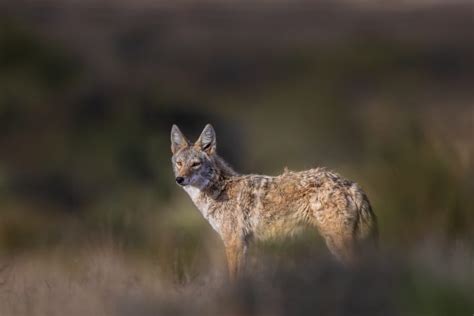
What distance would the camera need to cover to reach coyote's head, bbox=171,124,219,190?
39.0 feet

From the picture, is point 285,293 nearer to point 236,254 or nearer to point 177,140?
point 236,254

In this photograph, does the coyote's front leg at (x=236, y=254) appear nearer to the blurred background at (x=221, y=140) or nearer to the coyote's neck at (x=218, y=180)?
the blurred background at (x=221, y=140)

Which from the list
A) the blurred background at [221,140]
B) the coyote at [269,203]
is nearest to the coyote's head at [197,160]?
the coyote at [269,203]

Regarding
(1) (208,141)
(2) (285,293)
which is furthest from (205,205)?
(2) (285,293)

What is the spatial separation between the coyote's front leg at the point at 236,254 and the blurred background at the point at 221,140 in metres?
0.12

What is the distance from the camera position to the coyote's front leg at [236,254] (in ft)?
36.3

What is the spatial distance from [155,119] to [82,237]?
18766 millimetres

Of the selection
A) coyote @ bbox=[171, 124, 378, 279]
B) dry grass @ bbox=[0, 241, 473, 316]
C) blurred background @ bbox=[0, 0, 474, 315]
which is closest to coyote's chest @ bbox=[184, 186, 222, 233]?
coyote @ bbox=[171, 124, 378, 279]

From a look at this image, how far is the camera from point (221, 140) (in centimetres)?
3012

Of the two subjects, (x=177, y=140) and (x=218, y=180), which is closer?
(x=218, y=180)

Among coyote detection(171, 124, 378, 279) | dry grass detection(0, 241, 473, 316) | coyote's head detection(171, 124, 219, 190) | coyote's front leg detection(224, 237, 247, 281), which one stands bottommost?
dry grass detection(0, 241, 473, 316)

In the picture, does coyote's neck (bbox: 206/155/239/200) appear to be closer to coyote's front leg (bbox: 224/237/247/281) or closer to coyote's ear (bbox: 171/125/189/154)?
coyote's ear (bbox: 171/125/189/154)

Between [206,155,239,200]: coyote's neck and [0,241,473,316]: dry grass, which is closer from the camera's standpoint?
[0,241,473,316]: dry grass

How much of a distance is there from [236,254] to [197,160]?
1.02 meters
